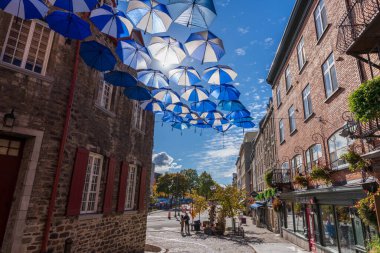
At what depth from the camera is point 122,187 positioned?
35.9 ft

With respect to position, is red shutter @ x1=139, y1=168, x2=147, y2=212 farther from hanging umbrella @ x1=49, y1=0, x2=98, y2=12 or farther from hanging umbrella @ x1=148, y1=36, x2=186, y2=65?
hanging umbrella @ x1=49, y1=0, x2=98, y2=12

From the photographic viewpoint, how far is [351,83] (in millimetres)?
9484

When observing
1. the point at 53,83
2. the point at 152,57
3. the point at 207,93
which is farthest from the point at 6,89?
the point at 207,93

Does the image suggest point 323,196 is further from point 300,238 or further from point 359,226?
point 300,238

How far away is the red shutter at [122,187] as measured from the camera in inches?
423

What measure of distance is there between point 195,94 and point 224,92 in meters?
1.32

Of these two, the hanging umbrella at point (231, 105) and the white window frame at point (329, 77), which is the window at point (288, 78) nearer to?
the white window frame at point (329, 77)

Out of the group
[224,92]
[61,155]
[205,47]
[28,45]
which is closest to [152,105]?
[224,92]

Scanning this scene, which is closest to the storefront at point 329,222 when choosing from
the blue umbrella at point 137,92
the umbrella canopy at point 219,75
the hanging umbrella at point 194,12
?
the umbrella canopy at point 219,75

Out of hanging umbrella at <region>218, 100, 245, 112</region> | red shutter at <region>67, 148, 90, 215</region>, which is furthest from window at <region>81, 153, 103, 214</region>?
hanging umbrella at <region>218, 100, 245, 112</region>

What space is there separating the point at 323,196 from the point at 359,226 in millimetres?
2635

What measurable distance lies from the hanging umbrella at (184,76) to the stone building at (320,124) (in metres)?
5.08

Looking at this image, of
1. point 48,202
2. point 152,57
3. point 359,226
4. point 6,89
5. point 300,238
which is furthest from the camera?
point 300,238

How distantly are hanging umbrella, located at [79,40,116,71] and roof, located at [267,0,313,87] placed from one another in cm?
1187
